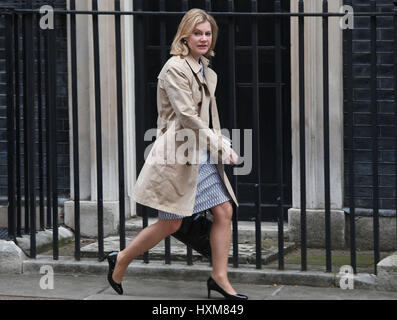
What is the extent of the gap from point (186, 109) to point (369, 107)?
2.41 m

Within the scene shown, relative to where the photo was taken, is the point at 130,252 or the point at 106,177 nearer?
the point at 130,252

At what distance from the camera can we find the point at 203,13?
6117 millimetres

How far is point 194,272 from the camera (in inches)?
272

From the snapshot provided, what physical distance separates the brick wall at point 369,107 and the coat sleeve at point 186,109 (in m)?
2.25

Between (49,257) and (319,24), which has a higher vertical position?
(319,24)

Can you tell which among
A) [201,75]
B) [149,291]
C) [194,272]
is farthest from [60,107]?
[201,75]

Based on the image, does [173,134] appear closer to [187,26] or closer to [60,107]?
[187,26]

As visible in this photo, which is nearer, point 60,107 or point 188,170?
point 188,170

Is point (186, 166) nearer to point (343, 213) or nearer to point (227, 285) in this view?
point (227, 285)

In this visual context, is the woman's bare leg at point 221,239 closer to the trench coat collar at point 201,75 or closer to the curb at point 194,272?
the curb at point 194,272

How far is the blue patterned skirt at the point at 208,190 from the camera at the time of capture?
20.3 ft

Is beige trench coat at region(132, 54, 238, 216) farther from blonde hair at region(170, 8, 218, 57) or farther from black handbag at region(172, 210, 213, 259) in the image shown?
black handbag at region(172, 210, 213, 259)

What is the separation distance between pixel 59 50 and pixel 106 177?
1246 mm

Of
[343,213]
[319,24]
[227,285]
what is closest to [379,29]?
[319,24]
